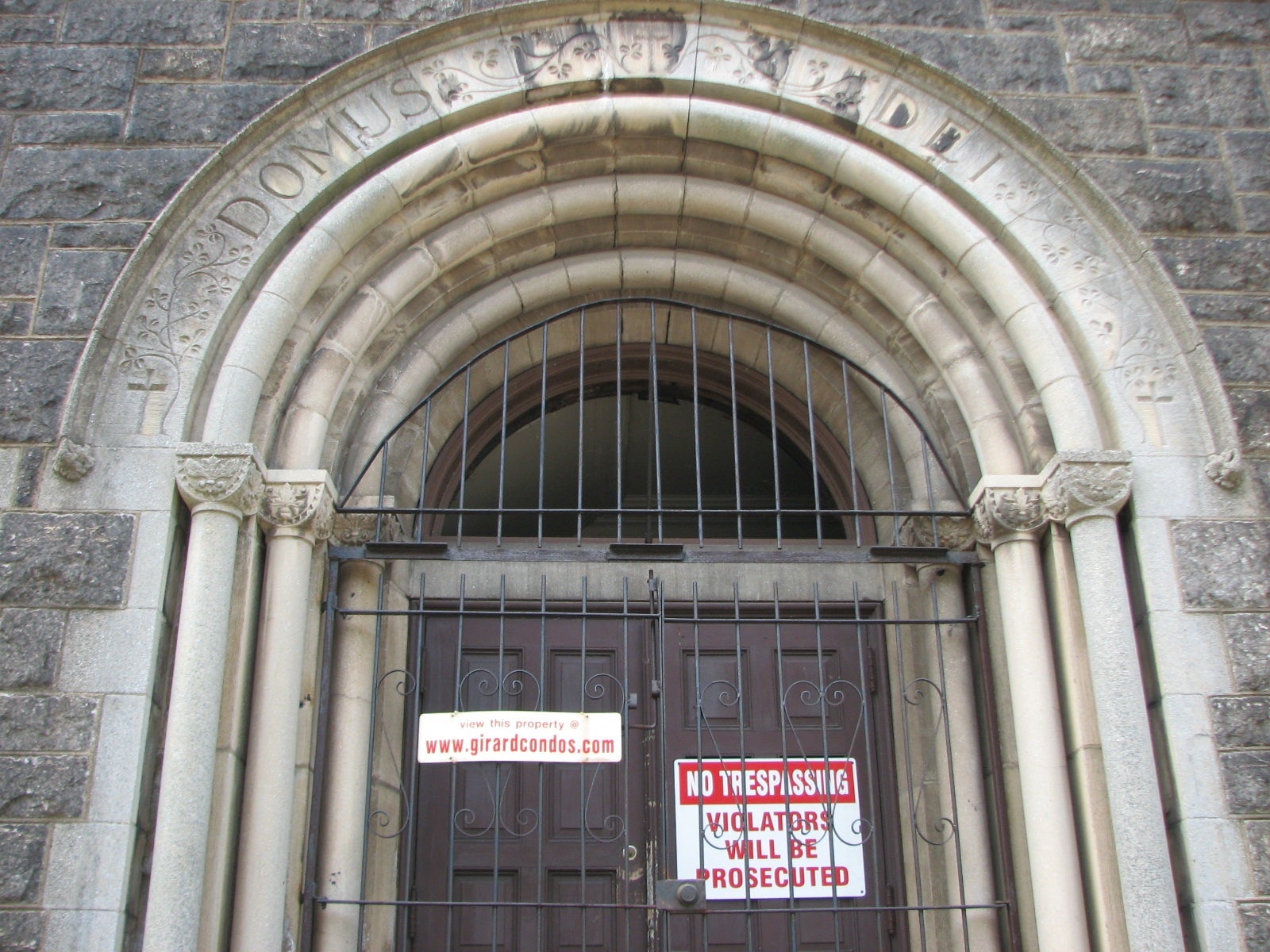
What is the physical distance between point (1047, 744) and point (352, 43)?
3853 mm

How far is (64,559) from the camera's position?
4223mm

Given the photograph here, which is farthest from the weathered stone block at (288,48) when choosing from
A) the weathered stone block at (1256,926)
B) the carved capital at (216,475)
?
the weathered stone block at (1256,926)

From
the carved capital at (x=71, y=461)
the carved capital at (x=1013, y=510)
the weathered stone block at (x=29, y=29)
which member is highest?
the weathered stone block at (x=29, y=29)

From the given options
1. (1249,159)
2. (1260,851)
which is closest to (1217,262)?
(1249,159)

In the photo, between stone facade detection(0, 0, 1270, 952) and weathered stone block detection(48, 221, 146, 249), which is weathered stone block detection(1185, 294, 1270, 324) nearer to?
stone facade detection(0, 0, 1270, 952)

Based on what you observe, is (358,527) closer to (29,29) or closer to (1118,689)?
(29,29)

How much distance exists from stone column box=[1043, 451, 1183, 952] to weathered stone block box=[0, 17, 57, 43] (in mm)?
4353

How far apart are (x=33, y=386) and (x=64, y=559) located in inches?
27.4

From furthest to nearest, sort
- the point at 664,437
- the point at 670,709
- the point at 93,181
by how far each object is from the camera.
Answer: the point at 664,437 < the point at 670,709 < the point at 93,181

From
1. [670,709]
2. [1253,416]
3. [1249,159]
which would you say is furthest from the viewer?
[670,709]

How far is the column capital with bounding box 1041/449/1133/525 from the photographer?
14.5 ft

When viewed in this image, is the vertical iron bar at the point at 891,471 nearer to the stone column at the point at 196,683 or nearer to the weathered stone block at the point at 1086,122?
the weathered stone block at the point at 1086,122

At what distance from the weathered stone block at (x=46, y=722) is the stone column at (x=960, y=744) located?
2.96 metres

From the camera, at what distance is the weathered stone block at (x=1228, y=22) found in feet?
17.4
